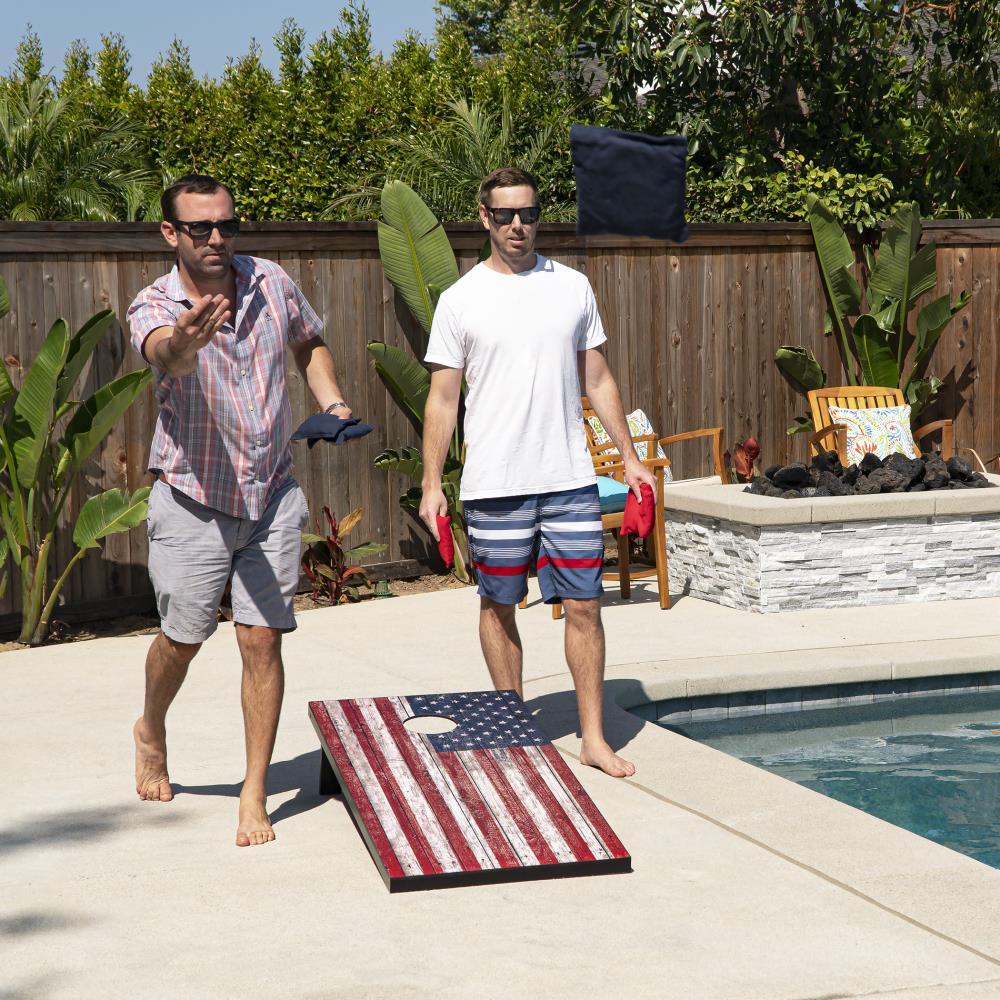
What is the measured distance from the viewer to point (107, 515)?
23.8ft

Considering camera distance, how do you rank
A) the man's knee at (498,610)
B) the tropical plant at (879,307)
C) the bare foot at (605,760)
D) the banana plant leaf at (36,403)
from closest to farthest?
the bare foot at (605,760) → the man's knee at (498,610) → the banana plant leaf at (36,403) → the tropical plant at (879,307)

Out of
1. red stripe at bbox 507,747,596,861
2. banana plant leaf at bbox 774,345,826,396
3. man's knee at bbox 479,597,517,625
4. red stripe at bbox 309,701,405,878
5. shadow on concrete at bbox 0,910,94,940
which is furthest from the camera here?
banana plant leaf at bbox 774,345,826,396

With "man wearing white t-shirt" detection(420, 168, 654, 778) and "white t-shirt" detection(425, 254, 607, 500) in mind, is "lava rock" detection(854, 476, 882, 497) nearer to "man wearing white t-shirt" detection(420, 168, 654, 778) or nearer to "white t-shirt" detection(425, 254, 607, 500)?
"man wearing white t-shirt" detection(420, 168, 654, 778)

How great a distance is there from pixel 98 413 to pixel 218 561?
3.14 metres

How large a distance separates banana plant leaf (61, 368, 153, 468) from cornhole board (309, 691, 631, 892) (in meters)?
2.86

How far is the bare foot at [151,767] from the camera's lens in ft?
15.3

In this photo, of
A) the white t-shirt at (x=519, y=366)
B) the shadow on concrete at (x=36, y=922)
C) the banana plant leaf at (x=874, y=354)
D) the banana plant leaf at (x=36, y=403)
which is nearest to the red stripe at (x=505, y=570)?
the white t-shirt at (x=519, y=366)

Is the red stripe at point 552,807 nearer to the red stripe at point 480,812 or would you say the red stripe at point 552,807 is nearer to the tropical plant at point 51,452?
the red stripe at point 480,812

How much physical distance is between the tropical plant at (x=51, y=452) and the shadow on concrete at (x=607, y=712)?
2.47 metres

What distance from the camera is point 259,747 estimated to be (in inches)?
170

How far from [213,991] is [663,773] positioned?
6.82 feet

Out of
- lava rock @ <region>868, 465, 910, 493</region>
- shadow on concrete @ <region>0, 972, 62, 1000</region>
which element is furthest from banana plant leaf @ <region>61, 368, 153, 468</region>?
shadow on concrete @ <region>0, 972, 62, 1000</region>

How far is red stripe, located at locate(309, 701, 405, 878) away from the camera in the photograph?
3.94 metres

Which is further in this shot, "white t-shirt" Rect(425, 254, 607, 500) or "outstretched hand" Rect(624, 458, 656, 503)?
"outstretched hand" Rect(624, 458, 656, 503)
